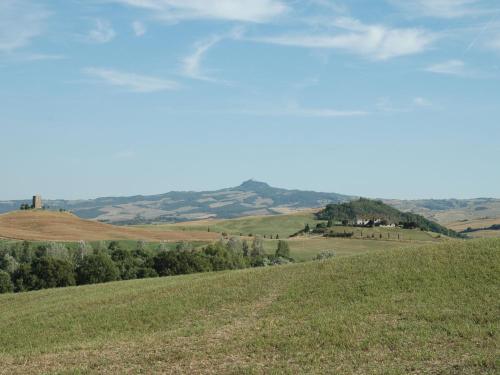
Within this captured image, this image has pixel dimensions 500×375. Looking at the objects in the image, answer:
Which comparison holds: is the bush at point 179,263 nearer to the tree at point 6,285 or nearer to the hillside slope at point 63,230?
the tree at point 6,285

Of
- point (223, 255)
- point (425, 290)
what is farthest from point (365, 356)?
point (223, 255)

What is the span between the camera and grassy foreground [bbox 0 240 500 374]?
21.7 m

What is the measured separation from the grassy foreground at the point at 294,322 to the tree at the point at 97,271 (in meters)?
37.4

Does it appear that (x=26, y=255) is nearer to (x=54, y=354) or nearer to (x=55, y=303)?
(x=55, y=303)

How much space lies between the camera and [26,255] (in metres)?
→ 119

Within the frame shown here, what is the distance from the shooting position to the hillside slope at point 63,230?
144625mm

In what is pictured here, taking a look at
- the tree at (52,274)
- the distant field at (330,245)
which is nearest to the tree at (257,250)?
the distant field at (330,245)

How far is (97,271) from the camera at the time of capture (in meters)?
85.6

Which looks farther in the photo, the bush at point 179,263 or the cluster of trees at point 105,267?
the bush at point 179,263

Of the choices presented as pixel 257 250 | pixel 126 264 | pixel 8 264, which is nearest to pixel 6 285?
pixel 126 264

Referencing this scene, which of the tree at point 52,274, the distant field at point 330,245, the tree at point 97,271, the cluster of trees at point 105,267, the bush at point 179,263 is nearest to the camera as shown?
the tree at point 52,274

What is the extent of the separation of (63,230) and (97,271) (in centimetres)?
7371

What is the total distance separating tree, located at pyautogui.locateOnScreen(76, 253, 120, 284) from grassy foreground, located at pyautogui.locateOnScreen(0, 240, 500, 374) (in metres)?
37.4

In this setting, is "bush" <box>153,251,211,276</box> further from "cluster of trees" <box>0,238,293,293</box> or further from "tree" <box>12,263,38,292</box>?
"tree" <box>12,263,38,292</box>
